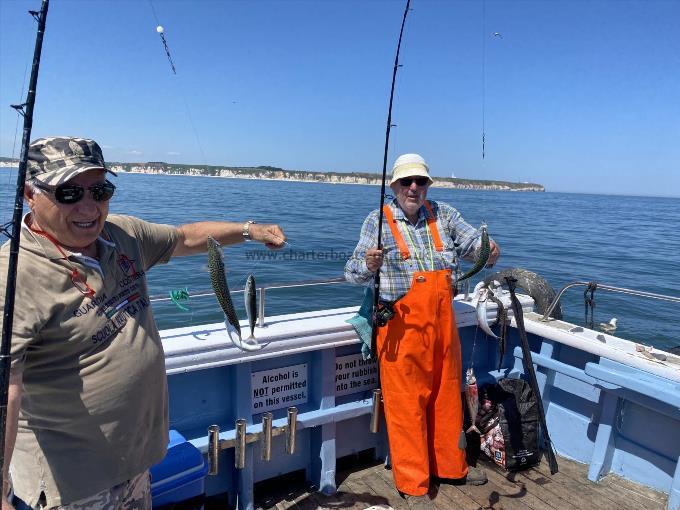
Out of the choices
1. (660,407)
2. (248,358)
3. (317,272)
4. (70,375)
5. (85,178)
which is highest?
(85,178)

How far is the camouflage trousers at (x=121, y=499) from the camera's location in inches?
71.5

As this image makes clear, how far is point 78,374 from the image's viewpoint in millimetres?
1748

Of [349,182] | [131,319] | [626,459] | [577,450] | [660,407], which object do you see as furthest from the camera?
[349,182]

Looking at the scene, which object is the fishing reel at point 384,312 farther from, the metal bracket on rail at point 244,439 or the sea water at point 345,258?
the metal bracket on rail at point 244,439

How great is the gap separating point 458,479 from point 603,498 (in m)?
1.05

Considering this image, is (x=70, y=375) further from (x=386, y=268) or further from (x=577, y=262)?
(x=577, y=262)

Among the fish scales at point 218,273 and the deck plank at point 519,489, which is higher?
the fish scales at point 218,273

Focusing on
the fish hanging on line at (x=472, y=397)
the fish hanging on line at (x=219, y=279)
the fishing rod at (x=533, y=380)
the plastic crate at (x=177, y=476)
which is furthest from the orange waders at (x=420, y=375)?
the plastic crate at (x=177, y=476)

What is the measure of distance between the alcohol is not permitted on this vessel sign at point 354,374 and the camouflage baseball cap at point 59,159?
2383 millimetres

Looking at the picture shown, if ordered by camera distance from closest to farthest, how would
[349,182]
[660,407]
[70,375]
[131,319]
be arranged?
1. [70,375]
2. [131,319]
3. [660,407]
4. [349,182]

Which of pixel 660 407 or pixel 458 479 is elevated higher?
pixel 660 407

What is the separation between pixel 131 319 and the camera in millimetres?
1960

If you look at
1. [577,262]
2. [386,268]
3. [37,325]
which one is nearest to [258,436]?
[386,268]

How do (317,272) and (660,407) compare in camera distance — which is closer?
(660,407)
